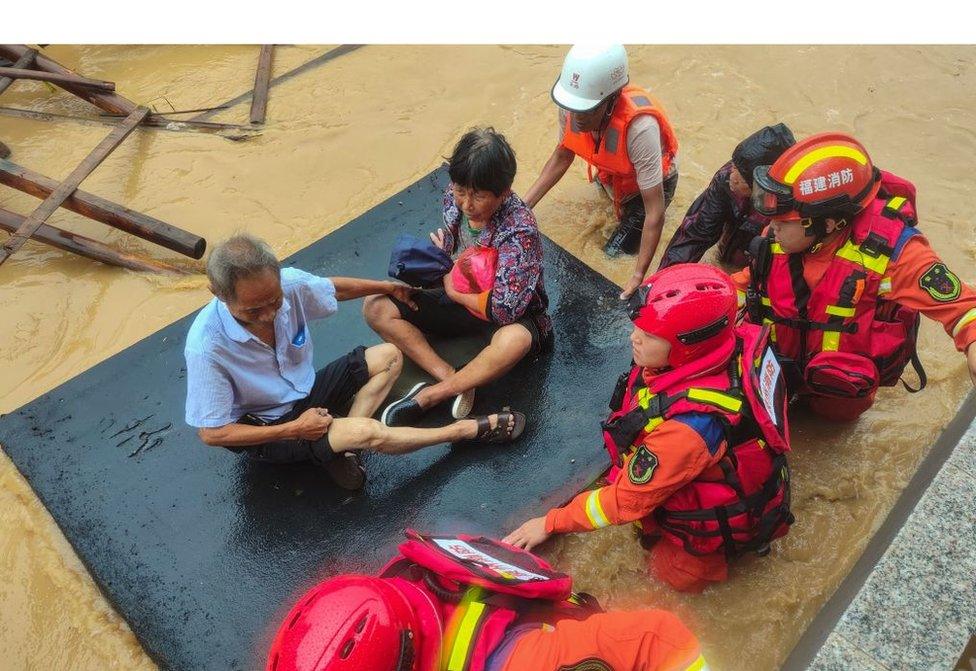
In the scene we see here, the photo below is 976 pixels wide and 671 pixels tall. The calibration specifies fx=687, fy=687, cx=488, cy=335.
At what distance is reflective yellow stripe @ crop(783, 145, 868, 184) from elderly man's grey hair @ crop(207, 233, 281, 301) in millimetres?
1958

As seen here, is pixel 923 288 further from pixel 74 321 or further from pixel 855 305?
pixel 74 321

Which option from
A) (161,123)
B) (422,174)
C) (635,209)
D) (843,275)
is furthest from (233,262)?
(161,123)

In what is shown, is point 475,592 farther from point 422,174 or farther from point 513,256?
point 422,174

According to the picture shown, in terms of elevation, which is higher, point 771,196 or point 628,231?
point 771,196

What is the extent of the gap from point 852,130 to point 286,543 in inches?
194

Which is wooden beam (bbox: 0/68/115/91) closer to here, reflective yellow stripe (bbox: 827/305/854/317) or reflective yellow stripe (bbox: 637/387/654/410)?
reflective yellow stripe (bbox: 637/387/654/410)

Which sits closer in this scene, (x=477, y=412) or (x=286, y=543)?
(x=286, y=543)

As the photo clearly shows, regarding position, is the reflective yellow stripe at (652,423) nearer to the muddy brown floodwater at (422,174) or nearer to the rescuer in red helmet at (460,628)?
the rescuer in red helmet at (460,628)

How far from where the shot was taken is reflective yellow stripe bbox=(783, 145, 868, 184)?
2.54 metres

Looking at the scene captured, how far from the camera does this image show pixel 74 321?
169 inches

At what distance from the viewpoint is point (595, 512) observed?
246 cm

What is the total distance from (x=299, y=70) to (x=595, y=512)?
5.27m

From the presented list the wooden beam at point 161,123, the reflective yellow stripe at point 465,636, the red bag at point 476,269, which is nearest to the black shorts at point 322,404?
the red bag at point 476,269

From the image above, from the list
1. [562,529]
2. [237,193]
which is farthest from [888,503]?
[237,193]
